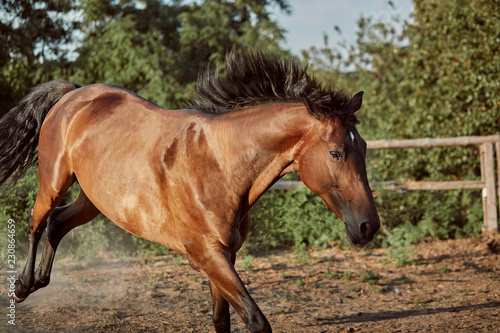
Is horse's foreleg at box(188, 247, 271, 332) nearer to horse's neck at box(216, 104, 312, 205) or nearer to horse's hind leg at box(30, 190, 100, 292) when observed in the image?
horse's neck at box(216, 104, 312, 205)

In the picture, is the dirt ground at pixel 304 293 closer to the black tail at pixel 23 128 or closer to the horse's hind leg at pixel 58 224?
the horse's hind leg at pixel 58 224

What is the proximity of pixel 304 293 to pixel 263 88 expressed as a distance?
3.02 metres

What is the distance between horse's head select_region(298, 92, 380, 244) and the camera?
2.64 m

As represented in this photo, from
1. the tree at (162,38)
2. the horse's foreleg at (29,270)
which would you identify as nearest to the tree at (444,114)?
the tree at (162,38)

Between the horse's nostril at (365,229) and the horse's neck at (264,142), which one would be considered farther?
the horse's neck at (264,142)

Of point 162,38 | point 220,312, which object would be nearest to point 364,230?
point 220,312

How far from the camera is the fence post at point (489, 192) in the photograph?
7.52 m

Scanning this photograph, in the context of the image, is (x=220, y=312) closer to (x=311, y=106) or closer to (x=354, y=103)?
(x=311, y=106)

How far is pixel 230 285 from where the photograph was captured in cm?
287

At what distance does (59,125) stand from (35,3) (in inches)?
304

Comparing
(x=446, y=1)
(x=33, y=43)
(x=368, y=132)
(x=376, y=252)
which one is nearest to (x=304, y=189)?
(x=376, y=252)

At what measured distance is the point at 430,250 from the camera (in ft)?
23.4

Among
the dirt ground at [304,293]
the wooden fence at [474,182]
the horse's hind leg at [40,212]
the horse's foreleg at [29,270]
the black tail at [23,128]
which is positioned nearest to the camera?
the horse's hind leg at [40,212]

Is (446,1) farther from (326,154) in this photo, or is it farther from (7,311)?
(7,311)
